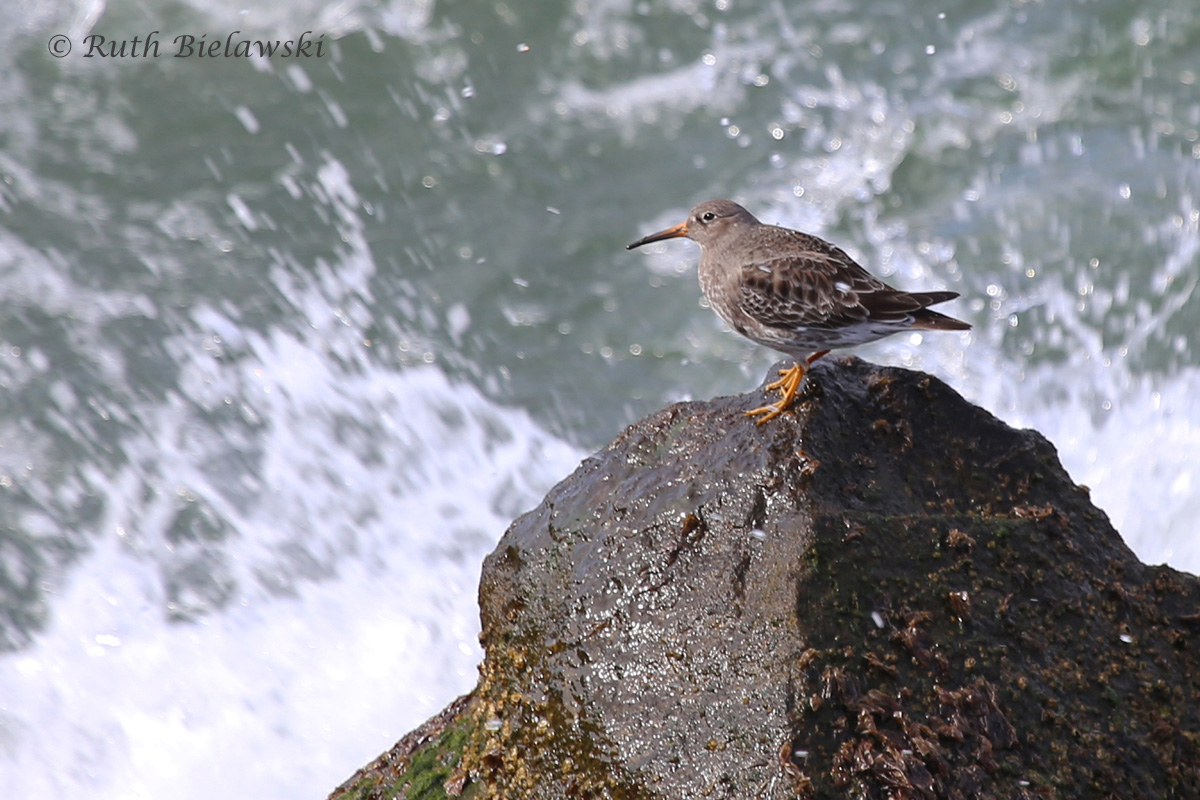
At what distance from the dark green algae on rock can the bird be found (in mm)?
478

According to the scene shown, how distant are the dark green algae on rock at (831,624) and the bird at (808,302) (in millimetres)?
478

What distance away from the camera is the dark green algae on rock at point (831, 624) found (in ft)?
9.96

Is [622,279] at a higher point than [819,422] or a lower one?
lower

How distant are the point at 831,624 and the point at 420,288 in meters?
6.81

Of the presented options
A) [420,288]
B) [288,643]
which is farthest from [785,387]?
[420,288]

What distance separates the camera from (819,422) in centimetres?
373

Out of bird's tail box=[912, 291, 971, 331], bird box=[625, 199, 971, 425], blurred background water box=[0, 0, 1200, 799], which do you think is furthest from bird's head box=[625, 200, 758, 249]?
blurred background water box=[0, 0, 1200, 799]

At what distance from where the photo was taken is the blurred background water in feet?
23.8

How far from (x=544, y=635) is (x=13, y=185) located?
26.0ft

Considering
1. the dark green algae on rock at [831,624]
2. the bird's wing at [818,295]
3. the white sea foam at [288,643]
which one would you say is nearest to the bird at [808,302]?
the bird's wing at [818,295]

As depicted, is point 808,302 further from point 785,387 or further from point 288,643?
point 288,643

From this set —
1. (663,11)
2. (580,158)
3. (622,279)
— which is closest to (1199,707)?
(622,279)

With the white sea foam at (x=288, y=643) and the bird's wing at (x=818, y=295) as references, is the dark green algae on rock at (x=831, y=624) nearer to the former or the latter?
the bird's wing at (x=818, y=295)

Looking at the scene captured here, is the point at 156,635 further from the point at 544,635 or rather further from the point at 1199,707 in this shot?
the point at 1199,707
